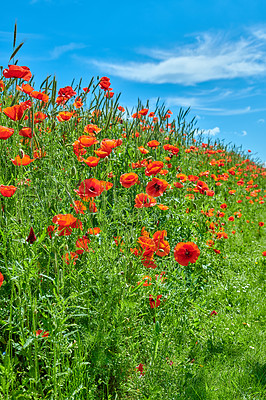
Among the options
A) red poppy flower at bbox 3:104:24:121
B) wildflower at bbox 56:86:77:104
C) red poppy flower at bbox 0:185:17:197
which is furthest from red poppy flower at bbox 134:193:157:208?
wildflower at bbox 56:86:77:104

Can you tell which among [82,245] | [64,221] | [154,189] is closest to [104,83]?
[154,189]

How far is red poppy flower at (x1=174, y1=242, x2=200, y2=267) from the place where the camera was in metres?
2.15

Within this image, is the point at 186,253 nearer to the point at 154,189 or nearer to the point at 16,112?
the point at 154,189

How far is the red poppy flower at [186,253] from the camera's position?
215cm

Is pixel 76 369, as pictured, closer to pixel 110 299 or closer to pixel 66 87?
pixel 110 299

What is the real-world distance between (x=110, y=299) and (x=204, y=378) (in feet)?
3.04

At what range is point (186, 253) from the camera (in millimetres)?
2193

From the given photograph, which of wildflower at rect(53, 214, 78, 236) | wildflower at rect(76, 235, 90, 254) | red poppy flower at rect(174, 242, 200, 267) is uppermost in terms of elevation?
wildflower at rect(53, 214, 78, 236)

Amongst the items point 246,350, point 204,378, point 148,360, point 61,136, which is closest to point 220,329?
point 246,350

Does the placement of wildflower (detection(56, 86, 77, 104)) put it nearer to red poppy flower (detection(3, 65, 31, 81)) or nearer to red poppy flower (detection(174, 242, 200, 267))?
red poppy flower (detection(3, 65, 31, 81))

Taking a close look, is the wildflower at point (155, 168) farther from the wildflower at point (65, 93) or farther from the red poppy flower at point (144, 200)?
the wildflower at point (65, 93)

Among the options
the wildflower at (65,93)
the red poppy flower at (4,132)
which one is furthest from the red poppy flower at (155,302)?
the wildflower at (65,93)

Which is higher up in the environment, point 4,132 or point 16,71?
point 16,71

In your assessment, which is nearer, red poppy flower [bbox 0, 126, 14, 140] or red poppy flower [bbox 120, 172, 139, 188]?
red poppy flower [bbox 0, 126, 14, 140]
